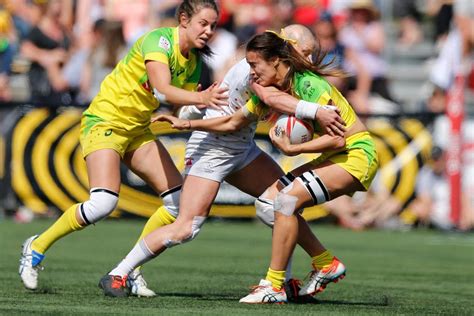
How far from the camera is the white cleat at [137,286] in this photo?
26.9 ft

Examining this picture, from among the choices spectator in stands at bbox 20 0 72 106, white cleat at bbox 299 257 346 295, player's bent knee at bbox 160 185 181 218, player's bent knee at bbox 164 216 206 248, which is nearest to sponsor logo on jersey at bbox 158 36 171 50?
player's bent knee at bbox 160 185 181 218

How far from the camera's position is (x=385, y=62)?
20.3 metres

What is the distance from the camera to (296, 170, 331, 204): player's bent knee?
7738 mm

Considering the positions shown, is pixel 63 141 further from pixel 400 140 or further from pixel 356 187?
pixel 356 187

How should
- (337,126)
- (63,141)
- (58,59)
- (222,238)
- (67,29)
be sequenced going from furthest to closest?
(67,29), (58,59), (63,141), (222,238), (337,126)

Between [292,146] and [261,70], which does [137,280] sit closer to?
[292,146]

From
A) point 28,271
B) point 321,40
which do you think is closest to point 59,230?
point 28,271

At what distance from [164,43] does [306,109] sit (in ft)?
3.84

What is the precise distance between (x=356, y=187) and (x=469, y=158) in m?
9.45

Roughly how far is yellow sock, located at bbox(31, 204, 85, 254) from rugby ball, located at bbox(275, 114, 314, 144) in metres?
1.64

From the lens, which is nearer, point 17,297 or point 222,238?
point 17,297

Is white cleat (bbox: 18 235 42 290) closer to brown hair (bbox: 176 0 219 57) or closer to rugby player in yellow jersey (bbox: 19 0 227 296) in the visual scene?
rugby player in yellow jersey (bbox: 19 0 227 296)

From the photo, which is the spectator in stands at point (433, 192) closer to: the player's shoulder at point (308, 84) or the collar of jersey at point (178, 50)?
the collar of jersey at point (178, 50)

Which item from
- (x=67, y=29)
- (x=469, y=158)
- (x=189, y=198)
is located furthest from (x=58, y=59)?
(x=189, y=198)
